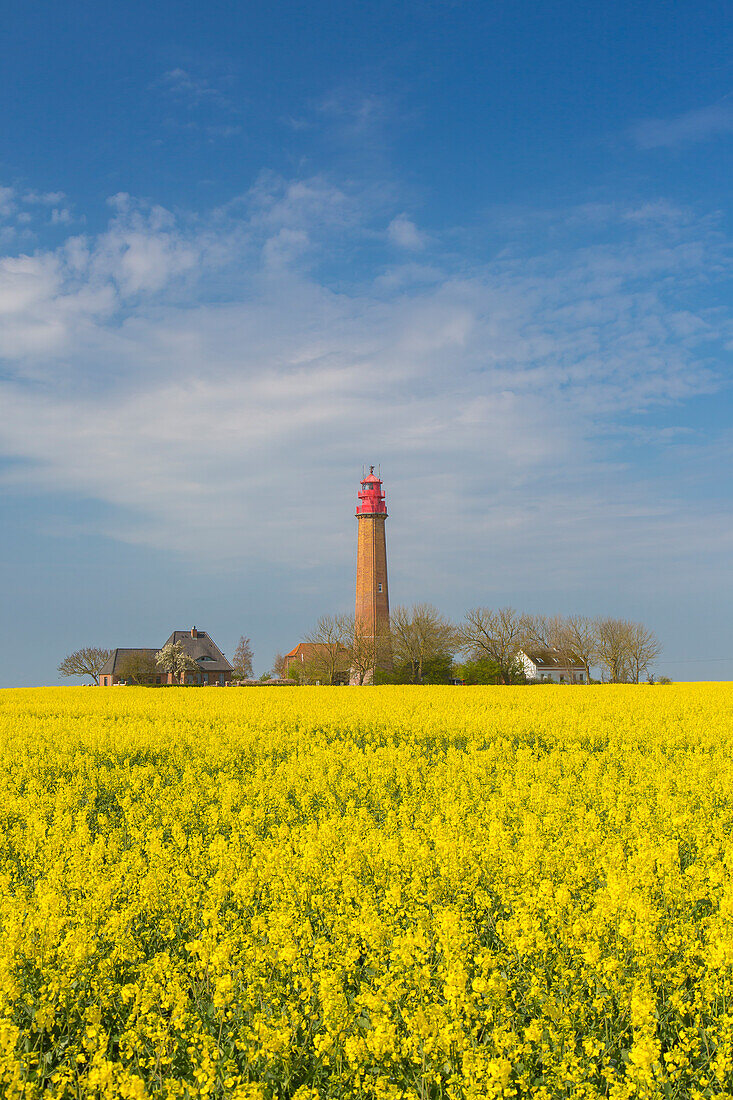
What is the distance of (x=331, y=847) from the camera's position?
761cm

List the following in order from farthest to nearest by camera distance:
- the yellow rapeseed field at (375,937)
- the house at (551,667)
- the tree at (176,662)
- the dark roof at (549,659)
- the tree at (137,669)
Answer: the dark roof at (549,659) → the house at (551,667) → the tree at (176,662) → the tree at (137,669) → the yellow rapeseed field at (375,937)

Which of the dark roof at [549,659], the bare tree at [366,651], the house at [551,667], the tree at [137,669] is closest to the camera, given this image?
the bare tree at [366,651]

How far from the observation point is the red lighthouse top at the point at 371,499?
2876 inches

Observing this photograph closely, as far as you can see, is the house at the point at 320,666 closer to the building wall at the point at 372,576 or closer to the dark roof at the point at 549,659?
the building wall at the point at 372,576

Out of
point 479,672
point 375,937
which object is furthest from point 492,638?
point 375,937

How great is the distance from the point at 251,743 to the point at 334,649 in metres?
54.2

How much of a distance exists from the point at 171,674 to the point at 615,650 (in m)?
49.1

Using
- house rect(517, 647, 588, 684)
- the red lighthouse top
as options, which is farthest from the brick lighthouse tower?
house rect(517, 647, 588, 684)

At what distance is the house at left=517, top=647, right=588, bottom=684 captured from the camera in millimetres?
87875

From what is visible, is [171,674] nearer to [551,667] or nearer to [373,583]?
[373,583]

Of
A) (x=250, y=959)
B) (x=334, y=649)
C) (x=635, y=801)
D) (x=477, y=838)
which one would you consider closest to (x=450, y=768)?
(x=635, y=801)

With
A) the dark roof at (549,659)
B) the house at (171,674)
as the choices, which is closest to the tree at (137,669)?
the house at (171,674)

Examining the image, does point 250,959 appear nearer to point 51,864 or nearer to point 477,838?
point 477,838

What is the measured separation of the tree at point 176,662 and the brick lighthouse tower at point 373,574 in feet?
79.0
